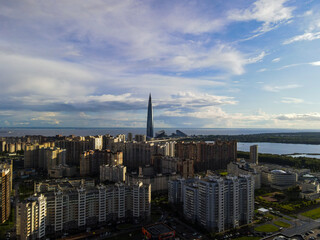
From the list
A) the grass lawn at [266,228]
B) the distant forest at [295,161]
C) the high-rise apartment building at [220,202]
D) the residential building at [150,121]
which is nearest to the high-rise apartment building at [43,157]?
the high-rise apartment building at [220,202]

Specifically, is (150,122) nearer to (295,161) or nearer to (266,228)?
(295,161)

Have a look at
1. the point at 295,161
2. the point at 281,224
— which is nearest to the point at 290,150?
the point at 295,161

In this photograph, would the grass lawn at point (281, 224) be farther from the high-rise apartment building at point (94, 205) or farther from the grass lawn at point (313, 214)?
the high-rise apartment building at point (94, 205)

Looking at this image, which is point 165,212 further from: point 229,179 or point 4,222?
point 4,222

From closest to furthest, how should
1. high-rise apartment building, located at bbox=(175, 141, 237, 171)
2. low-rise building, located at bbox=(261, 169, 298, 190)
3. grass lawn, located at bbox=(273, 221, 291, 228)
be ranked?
1. grass lawn, located at bbox=(273, 221, 291, 228)
2. low-rise building, located at bbox=(261, 169, 298, 190)
3. high-rise apartment building, located at bbox=(175, 141, 237, 171)

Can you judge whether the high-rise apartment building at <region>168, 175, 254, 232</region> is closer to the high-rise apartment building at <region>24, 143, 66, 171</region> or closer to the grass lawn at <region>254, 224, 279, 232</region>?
the grass lawn at <region>254, 224, 279, 232</region>

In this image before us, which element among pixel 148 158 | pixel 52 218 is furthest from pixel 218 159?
pixel 52 218

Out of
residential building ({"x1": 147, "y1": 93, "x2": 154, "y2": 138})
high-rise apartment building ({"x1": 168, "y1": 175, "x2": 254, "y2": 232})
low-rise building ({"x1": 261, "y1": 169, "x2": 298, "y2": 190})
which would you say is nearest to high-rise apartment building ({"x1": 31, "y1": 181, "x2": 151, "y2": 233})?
high-rise apartment building ({"x1": 168, "y1": 175, "x2": 254, "y2": 232})
